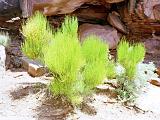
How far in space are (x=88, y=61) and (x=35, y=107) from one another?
0.84 metres

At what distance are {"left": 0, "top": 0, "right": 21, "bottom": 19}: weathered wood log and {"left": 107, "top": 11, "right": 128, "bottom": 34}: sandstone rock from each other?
2063 mm

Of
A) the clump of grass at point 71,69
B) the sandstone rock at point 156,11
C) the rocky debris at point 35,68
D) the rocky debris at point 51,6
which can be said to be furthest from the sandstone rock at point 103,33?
the clump of grass at point 71,69

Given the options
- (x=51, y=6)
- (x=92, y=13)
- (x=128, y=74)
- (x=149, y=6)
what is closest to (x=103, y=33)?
(x=92, y=13)

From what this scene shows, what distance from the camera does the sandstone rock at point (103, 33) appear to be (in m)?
6.56

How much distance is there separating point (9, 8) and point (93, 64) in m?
2.50

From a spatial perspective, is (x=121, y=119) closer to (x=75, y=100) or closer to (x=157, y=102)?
(x=75, y=100)

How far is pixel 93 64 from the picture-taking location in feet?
12.3

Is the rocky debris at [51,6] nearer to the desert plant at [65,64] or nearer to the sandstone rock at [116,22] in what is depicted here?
the sandstone rock at [116,22]

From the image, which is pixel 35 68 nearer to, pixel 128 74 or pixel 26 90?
pixel 26 90

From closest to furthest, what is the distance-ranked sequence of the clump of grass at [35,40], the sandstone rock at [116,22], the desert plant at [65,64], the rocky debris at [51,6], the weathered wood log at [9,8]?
the desert plant at [65,64] → the clump of grass at [35,40] → the weathered wood log at [9,8] → the rocky debris at [51,6] → the sandstone rock at [116,22]

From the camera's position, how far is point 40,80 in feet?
14.6

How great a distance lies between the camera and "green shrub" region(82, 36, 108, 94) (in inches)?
146

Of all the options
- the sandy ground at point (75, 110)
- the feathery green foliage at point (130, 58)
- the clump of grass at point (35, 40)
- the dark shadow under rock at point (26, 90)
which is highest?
the clump of grass at point (35, 40)

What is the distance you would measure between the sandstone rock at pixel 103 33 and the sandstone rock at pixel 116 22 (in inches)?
6.7
